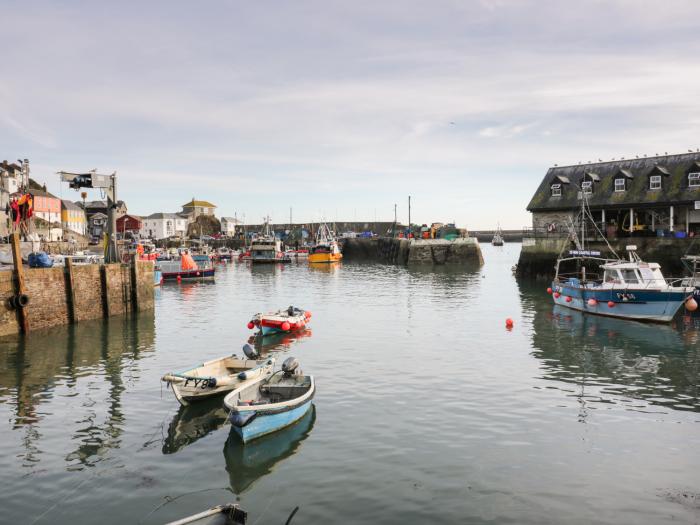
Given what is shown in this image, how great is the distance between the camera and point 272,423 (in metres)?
16.5

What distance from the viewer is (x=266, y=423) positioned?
16281mm

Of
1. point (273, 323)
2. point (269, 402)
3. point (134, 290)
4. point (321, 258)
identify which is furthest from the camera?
point (321, 258)

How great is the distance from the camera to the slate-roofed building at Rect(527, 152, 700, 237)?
181ft

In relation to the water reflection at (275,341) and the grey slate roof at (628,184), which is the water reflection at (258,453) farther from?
the grey slate roof at (628,184)

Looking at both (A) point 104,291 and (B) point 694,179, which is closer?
(A) point 104,291

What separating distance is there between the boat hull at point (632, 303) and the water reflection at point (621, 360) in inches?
22.1

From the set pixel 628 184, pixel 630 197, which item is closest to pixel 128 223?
pixel 628 184

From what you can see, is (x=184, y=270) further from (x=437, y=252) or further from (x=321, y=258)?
(x=437, y=252)

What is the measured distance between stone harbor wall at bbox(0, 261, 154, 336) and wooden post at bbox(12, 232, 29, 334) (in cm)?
11

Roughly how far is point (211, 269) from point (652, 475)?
209ft

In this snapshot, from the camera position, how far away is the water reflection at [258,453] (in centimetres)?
1405

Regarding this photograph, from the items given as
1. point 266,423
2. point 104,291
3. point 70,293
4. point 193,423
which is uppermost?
point 70,293

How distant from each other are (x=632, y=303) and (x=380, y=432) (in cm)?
2627

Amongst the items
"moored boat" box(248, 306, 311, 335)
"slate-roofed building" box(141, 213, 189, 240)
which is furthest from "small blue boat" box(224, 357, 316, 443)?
"slate-roofed building" box(141, 213, 189, 240)
